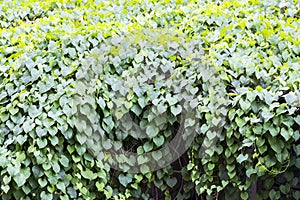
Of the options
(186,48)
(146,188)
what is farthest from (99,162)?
(186,48)

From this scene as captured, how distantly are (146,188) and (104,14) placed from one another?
1571 mm

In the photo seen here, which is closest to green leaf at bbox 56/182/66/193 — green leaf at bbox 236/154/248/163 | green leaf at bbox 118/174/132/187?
green leaf at bbox 118/174/132/187

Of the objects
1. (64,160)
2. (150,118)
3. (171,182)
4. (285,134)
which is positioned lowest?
(171,182)

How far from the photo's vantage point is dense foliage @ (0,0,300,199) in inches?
117

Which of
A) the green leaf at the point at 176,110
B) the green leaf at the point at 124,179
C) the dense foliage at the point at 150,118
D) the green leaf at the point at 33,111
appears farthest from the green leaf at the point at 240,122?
the green leaf at the point at 33,111

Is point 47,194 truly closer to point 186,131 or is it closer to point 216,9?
point 186,131

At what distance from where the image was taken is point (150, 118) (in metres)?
3.13

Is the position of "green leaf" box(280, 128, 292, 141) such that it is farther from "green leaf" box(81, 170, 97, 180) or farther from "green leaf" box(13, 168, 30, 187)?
"green leaf" box(13, 168, 30, 187)

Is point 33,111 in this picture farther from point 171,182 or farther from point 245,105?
point 245,105

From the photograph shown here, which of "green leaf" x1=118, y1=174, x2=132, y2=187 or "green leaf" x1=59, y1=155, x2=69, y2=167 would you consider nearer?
"green leaf" x1=59, y1=155, x2=69, y2=167

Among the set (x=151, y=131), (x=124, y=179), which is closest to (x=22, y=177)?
(x=124, y=179)

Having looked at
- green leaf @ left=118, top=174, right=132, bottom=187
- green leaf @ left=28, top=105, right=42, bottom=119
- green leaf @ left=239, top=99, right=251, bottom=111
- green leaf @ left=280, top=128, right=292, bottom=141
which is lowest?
green leaf @ left=118, top=174, right=132, bottom=187

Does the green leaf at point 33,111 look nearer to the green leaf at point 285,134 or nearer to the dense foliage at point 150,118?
the dense foliage at point 150,118

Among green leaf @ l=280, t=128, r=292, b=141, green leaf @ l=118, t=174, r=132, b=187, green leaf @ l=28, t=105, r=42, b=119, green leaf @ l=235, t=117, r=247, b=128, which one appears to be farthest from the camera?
Result: green leaf @ l=118, t=174, r=132, b=187
